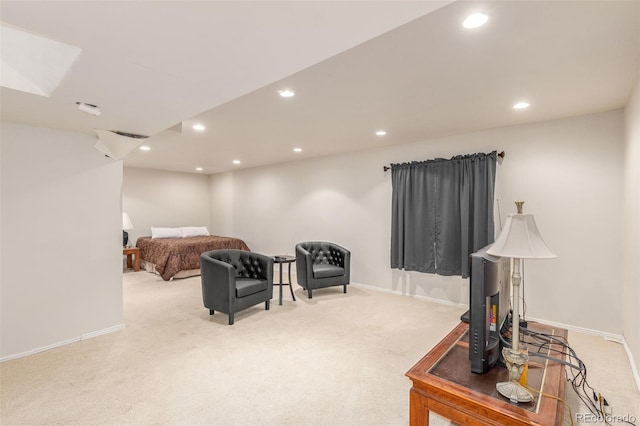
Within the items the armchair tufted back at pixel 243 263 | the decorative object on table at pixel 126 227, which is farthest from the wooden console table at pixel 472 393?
the decorative object on table at pixel 126 227

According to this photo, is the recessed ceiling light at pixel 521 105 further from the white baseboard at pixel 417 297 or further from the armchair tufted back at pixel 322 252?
the armchair tufted back at pixel 322 252

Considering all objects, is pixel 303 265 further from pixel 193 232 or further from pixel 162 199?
pixel 162 199

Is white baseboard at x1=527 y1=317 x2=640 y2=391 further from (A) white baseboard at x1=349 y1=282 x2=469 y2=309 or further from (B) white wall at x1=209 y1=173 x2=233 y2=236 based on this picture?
(B) white wall at x1=209 y1=173 x2=233 y2=236

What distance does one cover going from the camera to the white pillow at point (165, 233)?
7238 millimetres

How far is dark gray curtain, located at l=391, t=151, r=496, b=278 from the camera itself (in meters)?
3.96

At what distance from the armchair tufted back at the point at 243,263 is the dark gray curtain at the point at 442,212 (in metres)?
2.10

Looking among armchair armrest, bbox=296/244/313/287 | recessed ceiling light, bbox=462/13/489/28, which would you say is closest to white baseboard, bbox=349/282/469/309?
armchair armrest, bbox=296/244/313/287

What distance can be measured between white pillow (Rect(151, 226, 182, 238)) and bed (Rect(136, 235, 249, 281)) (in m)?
0.33

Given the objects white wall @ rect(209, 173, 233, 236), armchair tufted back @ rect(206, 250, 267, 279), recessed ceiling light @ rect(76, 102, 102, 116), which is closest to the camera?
recessed ceiling light @ rect(76, 102, 102, 116)

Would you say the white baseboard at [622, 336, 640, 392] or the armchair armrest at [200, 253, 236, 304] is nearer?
the white baseboard at [622, 336, 640, 392]

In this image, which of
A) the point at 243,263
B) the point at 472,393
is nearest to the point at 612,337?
the point at 472,393

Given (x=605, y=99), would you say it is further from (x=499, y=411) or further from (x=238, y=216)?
(x=238, y=216)

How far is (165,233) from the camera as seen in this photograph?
7.31 meters

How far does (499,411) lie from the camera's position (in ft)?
4.36
